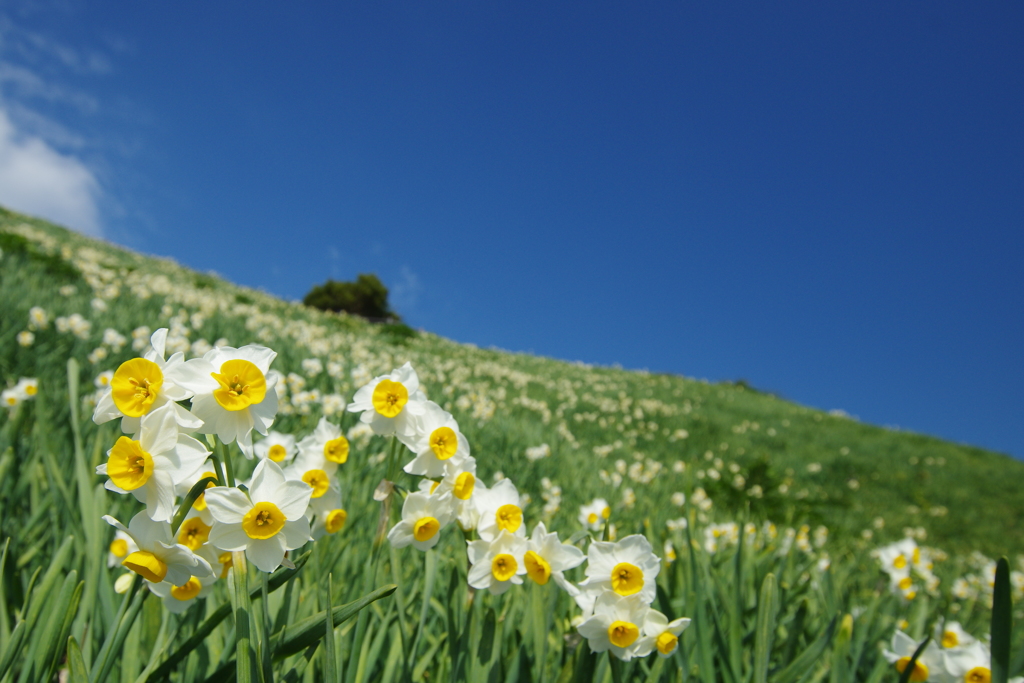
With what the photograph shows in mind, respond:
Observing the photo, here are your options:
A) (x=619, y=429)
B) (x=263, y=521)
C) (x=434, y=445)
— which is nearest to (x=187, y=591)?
(x=263, y=521)

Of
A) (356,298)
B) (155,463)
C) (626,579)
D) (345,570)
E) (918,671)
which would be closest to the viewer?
(155,463)

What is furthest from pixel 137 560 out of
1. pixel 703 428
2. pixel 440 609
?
pixel 703 428

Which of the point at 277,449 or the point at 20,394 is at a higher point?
the point at 20,394

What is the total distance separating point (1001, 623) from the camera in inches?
36.2

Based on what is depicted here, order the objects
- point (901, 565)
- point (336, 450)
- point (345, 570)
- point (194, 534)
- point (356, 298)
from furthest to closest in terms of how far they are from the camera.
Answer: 1. point (356, 298)
2. point (901, 565)
3. point (345, 570)
4. point (336, 450)
5. point (194, 534)

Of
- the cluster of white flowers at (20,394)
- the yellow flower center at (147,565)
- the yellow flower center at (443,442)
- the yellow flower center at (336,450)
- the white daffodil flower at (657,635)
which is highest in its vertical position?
the cluster of white flowers at (20,394)

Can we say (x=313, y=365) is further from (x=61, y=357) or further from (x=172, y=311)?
(x=172, y=311)

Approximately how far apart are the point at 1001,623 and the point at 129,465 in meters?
1.54

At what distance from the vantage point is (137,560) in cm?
81

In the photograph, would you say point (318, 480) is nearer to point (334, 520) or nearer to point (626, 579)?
point (334, 520)

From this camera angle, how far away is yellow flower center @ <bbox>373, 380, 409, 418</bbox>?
3.66 feet

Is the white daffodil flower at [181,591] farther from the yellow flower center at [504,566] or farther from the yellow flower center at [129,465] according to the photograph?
the yellow flower center at [504,566]

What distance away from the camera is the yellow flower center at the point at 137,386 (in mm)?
821

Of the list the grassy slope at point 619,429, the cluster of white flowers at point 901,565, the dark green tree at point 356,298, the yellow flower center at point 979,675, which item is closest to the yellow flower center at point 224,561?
the grassy slope at point 619,429
